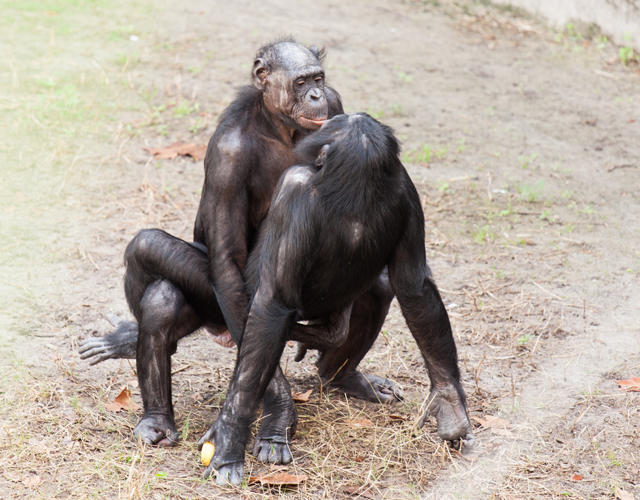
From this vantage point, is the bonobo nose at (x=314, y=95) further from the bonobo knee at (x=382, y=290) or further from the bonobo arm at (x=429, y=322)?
the bonobo knee at (x=382, y=290)

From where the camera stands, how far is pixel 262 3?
1122cm

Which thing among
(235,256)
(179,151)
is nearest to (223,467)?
(235,256)

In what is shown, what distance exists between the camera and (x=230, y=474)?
3973 mm

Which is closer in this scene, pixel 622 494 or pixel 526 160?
pixel 622 494

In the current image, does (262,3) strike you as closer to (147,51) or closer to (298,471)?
(147,51)

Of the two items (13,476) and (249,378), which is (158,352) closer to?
(249,378)

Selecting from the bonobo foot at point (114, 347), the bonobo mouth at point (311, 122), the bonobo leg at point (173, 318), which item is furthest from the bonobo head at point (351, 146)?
the bonobo foot at point (114, 347)

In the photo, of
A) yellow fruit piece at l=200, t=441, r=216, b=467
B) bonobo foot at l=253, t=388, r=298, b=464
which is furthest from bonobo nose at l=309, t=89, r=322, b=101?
yellow fruit piece at l=200, t=441, r=216, b=467

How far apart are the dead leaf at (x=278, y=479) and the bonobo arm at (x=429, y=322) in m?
0.75

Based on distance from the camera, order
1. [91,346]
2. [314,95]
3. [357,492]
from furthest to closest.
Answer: [91,346], [314,95], [357,492]

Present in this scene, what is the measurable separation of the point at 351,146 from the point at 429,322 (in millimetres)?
956

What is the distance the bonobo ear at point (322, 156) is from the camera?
3801 millimetres

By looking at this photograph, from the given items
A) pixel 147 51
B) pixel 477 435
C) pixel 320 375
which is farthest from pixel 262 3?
pixel 477 435

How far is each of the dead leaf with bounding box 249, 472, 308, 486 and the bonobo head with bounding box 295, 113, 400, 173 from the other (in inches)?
56.6
